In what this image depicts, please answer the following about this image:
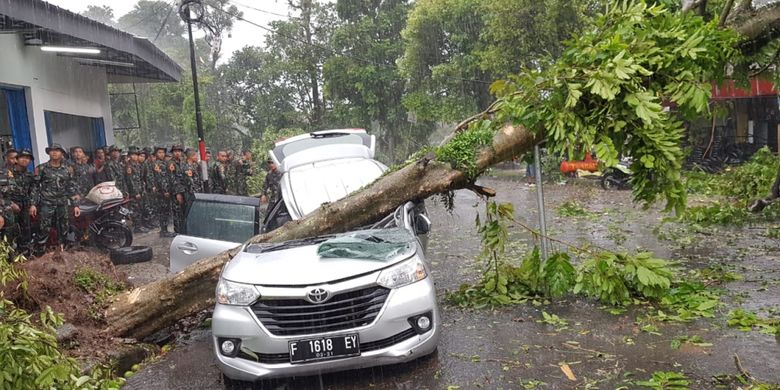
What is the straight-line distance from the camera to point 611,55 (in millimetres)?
5484

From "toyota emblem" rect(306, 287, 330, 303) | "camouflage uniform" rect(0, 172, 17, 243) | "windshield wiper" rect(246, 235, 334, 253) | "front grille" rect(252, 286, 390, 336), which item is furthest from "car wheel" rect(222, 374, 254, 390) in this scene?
"camouflage uniform" rect(0, 172, 17, 243)

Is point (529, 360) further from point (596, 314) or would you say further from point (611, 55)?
point (611, 55)

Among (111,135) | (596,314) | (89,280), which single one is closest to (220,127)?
(111,135)

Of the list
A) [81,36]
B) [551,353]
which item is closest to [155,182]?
[81,36]

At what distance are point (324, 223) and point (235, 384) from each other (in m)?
1.97

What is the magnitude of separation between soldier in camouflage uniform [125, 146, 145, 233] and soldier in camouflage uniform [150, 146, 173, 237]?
15.2 inches

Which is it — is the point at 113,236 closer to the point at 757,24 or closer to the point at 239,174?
the point at 239,174

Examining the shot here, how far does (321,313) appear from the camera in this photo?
440cm

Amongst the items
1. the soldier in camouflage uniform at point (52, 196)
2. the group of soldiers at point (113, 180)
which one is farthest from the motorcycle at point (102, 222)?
the soldier in camouflage uniform at point (52, 196)

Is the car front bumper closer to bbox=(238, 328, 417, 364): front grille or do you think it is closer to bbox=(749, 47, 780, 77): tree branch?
bbox=(238, 328, 417, 364): front grille

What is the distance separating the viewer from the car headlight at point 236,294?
14.8 feet

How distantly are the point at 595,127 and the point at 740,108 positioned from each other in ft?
70.5

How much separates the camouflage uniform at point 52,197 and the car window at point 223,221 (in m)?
4.06

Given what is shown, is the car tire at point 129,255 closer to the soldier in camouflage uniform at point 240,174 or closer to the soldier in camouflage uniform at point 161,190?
the soldier in camouflage uniform at point 161,190
